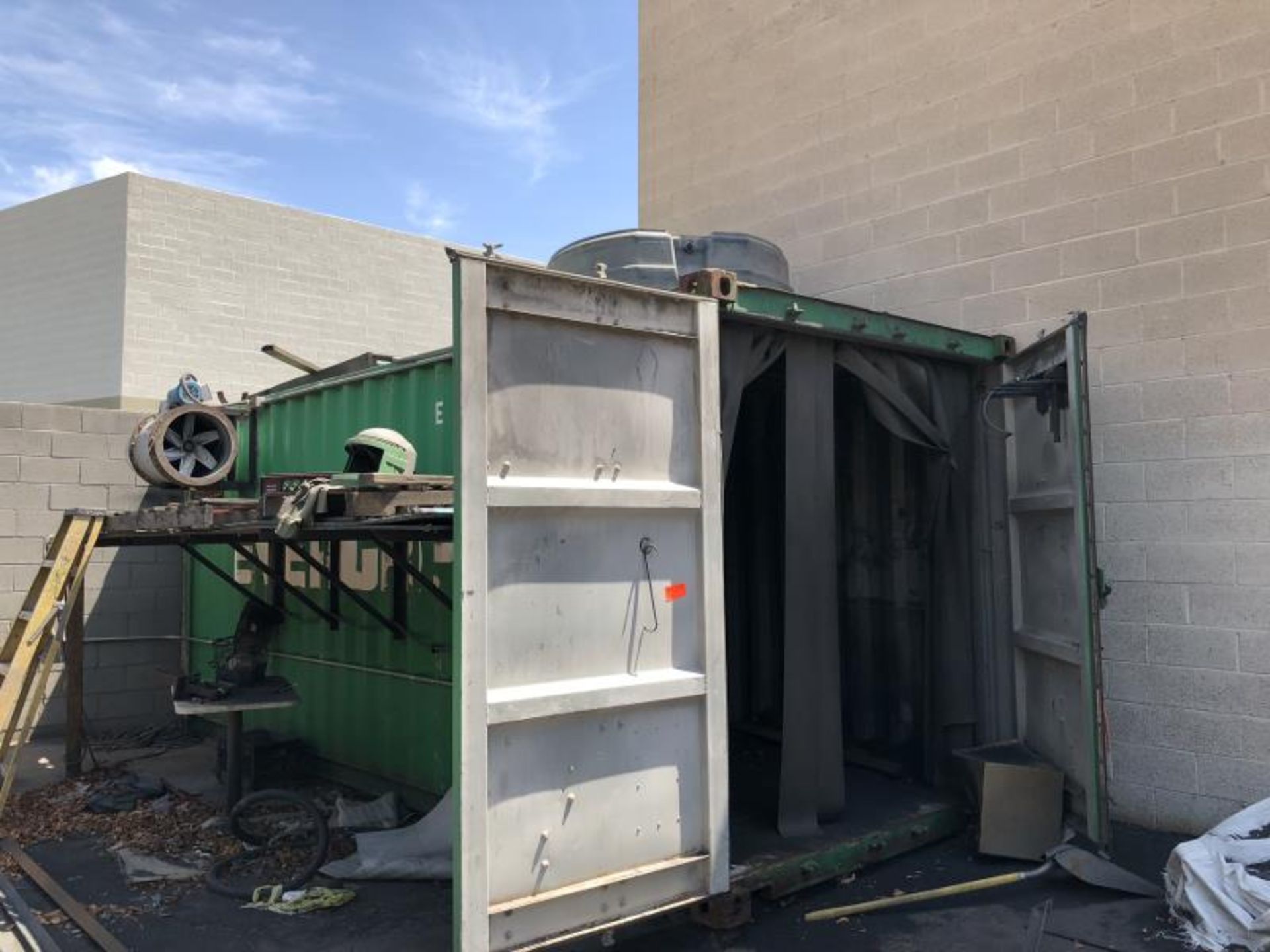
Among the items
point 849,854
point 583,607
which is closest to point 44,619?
point 583,607

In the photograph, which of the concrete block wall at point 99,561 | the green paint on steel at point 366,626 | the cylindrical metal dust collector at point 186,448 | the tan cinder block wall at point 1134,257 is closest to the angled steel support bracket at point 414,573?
the green paint on steel at point 366,626

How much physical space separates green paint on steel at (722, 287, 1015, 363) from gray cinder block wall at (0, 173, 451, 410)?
12.0 meters

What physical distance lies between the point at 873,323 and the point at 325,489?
269cm

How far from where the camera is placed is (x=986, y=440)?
5.29m

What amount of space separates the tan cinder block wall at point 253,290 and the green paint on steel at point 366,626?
25.0 feet

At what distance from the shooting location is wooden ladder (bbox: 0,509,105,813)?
479 centimetres

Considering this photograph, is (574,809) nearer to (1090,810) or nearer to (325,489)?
(325,489)

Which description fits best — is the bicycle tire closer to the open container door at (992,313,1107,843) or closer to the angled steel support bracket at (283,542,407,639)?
the angled steel support bracket at (283,542,407,639)

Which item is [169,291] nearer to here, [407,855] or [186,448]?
[186,448]

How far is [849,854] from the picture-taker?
423 centimetres

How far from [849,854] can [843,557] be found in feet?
7.14

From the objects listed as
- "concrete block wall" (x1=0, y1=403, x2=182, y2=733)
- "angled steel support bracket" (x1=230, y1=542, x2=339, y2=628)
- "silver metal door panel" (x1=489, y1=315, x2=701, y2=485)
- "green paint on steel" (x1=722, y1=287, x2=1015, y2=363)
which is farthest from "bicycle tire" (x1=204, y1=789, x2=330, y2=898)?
"concrete block wall" (x1=0, y1=403, x2=182, y2=733)

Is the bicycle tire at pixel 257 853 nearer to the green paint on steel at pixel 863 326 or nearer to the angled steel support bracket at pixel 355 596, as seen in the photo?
the angled steel support bracket at pixel 355 596

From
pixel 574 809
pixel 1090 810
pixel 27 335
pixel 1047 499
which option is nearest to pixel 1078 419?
pixel 1047 499
